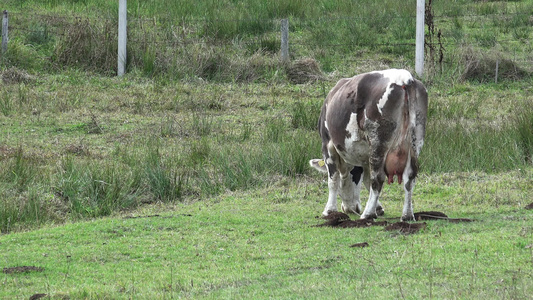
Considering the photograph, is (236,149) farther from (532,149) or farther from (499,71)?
(499,71)

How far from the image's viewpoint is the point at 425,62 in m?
18.2

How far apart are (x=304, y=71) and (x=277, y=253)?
11.0 metres

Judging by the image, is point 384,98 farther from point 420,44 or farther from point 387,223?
point 420,44

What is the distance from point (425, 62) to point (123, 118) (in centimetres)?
683

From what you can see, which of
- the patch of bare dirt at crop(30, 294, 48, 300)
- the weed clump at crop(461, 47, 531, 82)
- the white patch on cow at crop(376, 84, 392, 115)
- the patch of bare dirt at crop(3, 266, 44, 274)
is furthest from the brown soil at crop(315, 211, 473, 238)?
the weed clump at crop(461, 47, 531, 82)

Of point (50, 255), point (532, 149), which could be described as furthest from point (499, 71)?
point (50, 255)

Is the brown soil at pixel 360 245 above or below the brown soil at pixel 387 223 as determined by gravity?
above

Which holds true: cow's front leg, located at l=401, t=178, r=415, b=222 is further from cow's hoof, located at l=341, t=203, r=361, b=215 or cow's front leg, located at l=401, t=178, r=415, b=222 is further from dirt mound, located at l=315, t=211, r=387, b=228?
cow's hoof, located at l=341, t=203, r=361, b=215

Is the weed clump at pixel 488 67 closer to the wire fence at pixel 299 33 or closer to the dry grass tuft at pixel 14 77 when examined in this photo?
the wire fence at pixel 299 33

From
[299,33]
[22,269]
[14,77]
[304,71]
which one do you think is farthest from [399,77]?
[299,33]

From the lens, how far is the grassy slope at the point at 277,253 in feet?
20.2

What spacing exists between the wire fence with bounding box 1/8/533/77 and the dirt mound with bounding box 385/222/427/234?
35.1ft

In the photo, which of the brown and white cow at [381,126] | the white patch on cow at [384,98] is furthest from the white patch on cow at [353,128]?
the white patch on cow at [384,98]

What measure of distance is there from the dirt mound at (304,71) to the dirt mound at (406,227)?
33.0ft
